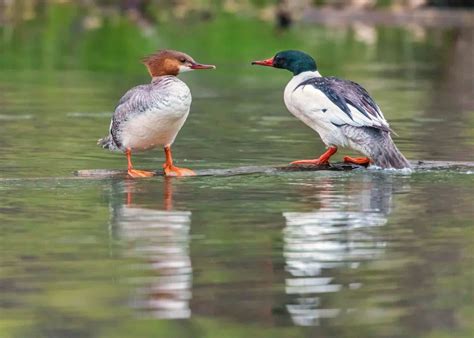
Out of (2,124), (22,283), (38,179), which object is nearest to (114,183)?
(38,179)

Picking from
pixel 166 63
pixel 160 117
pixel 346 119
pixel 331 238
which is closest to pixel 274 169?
pixel 346 119

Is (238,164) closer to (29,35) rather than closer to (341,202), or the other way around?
(341,202)

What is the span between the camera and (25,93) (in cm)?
2034

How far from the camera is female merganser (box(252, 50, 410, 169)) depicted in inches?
446

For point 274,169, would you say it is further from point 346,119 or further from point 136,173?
point 136,173

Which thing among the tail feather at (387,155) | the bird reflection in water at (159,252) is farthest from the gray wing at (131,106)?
the tail feather at (387,155)

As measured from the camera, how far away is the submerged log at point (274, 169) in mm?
11281

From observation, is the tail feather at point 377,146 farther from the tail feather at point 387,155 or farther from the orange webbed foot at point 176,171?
the orange webbed foot at point 176,171

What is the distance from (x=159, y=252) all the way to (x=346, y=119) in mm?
3637

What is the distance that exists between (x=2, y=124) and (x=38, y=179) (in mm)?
5175

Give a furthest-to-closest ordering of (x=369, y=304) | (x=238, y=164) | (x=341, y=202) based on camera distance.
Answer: (x=238, y=164) → (x=341, y=202) → (x=369, y=304)

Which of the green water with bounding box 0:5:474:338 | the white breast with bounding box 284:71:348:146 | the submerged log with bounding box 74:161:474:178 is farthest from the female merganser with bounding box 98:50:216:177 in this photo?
the white breast with bounding box 284:71:348:146

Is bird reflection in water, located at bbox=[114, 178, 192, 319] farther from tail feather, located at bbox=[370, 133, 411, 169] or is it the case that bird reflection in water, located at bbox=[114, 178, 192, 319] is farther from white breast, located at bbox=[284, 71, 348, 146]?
tail feather, located at bbox=[370, 133, 411, 169]

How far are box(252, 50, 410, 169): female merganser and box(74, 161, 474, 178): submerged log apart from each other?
0.05 m
